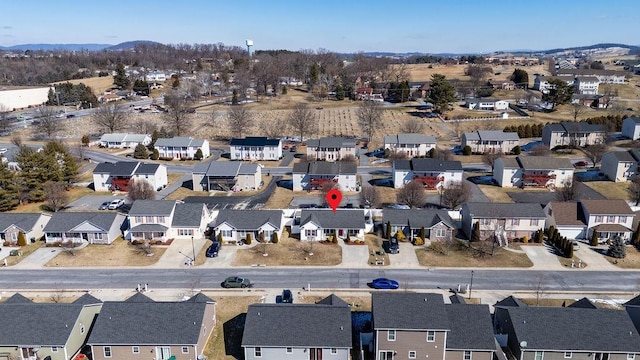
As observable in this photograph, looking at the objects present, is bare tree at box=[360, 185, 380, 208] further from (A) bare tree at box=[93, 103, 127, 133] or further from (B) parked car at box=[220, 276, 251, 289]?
(A) bare tree at box=[93, 103, 127, 133]

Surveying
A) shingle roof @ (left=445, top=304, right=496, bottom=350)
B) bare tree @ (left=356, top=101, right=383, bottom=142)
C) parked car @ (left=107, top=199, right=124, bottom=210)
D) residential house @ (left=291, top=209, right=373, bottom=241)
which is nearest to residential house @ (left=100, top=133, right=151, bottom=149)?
parked car @ (left=107, top=199, right=124, bottom=210)

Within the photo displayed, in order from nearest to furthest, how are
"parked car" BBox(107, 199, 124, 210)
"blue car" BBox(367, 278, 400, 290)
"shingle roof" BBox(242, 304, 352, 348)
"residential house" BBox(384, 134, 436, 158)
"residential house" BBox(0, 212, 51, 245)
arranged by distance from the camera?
"shingle roof" BBox(242, 304, 352, 348) < "blue car" BBox(367, 278, 400, 290) < "residential house" BBox(0, 212, 51, 245) < "parked car" BBox(107, 199, 124, 210) < "residential house" BBox(384, 134, 436, 158)

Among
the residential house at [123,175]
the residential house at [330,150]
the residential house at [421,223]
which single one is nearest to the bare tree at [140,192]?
the residential house at [123,175]

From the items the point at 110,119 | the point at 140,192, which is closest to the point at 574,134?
the point at 140,192

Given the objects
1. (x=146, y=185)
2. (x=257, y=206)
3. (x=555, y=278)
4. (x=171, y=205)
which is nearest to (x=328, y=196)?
(x=257, y=206)

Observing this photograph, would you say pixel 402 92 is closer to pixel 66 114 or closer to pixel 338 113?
pixel 338 113

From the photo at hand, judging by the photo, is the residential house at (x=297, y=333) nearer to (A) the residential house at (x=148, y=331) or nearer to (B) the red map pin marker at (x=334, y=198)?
(A) the residential house at (x=148, y=331)

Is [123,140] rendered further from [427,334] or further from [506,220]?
[427,334]
